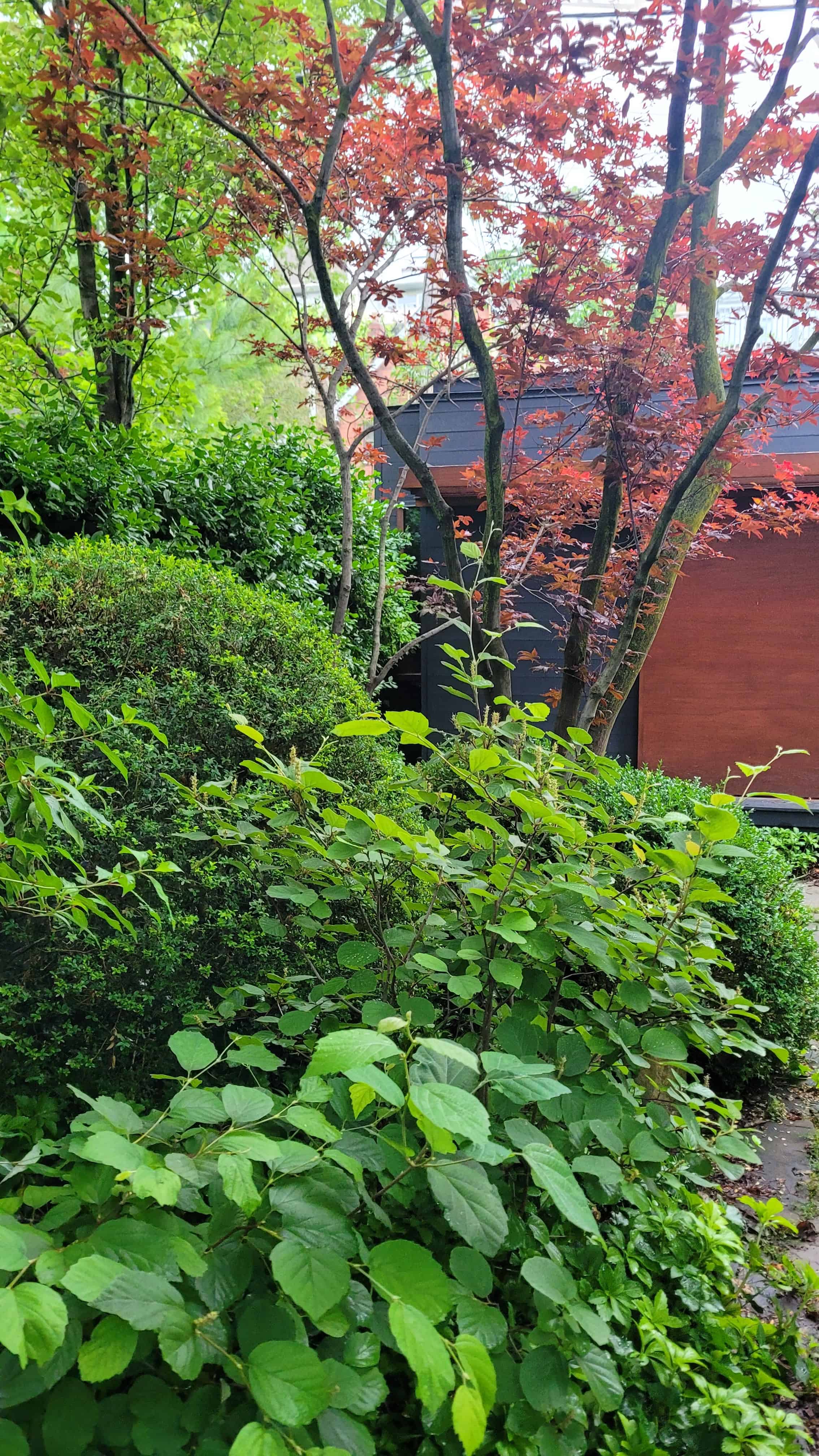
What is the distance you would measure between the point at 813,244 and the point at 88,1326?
12.1ft

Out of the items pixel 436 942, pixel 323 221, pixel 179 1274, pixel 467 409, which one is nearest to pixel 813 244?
pixel 323 221

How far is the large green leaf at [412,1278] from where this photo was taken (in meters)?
0.79

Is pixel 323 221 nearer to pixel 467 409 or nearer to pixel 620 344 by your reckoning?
pixel 620 344

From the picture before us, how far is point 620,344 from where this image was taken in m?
3.15

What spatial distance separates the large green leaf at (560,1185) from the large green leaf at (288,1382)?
264 mm

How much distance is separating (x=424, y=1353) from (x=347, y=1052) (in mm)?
250

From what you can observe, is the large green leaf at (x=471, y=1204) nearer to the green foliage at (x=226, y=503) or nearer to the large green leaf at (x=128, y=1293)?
the large green leaf at (x=128, y=1293)

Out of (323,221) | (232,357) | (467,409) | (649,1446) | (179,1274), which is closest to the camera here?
(179,1274)

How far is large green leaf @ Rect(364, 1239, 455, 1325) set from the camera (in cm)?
79

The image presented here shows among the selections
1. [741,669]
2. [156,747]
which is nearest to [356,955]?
[156,747]

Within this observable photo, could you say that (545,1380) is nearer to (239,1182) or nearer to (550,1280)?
(550,1280)

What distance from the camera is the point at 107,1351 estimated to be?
0.75 meters

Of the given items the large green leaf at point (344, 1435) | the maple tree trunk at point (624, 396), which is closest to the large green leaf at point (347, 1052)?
the large green leaf at point (344, 1435)

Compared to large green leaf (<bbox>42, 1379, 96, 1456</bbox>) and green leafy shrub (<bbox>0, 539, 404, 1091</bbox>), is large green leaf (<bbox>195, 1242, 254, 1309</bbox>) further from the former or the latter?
green leafy shrub (<bbox>0, 539, 404, 1091</bbox>)
